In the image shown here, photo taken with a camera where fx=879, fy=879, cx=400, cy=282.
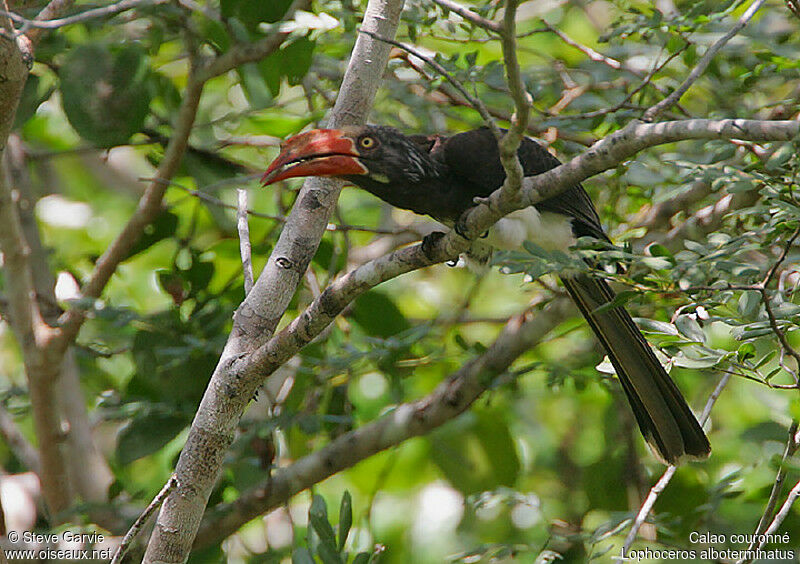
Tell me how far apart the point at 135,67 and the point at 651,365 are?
5.78ft

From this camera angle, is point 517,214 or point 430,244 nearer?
point 430,244

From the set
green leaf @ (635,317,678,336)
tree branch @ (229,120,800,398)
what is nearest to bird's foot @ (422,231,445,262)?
tree branch @ (229,120,800,398)

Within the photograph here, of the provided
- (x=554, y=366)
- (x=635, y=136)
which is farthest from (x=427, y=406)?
(x=635, y=136)

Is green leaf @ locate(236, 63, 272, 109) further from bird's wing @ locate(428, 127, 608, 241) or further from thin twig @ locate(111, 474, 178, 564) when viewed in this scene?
thin twig @ locate(111, 474, 178, 564)

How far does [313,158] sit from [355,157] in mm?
125

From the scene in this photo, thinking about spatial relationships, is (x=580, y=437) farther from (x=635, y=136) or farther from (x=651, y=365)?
(x=635, y=136)

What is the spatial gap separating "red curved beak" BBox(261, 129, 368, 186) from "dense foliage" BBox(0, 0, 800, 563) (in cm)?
31

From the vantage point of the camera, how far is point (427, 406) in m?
2.93

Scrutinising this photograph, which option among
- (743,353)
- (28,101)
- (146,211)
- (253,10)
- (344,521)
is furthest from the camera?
(146,211)

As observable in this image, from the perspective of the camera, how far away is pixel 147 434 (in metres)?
2.86

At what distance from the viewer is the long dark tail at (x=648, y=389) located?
7.77 feet

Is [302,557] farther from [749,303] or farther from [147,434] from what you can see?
[749,303]

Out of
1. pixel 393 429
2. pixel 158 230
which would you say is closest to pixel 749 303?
pixel 393 429

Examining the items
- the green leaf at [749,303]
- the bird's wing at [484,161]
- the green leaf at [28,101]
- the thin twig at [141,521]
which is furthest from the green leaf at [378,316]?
the green leaf at [749,303]
